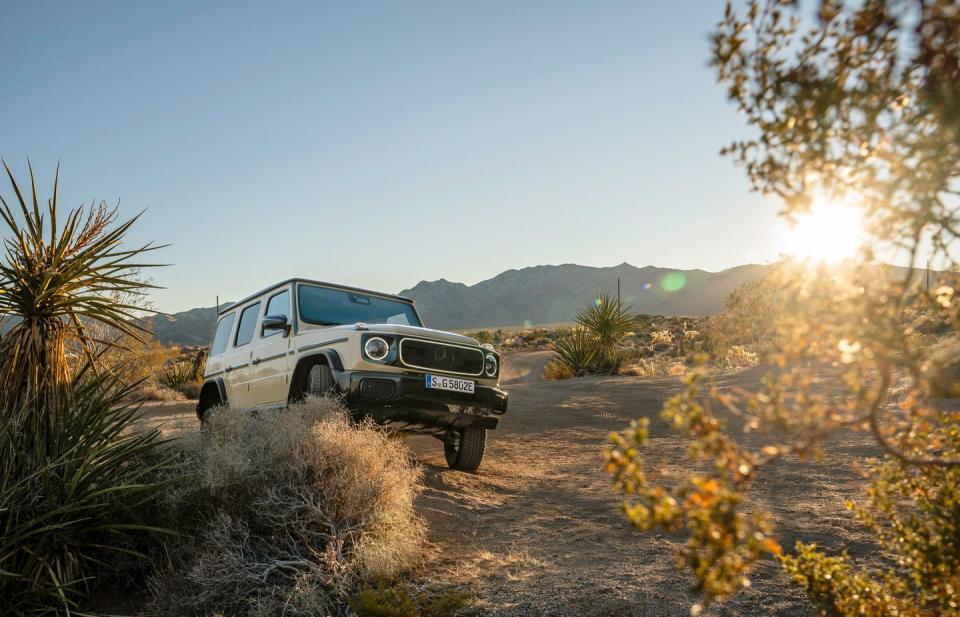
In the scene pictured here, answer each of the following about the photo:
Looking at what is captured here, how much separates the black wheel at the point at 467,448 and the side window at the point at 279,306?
2.31 meters

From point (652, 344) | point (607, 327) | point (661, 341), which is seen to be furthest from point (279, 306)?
point (661, 341)

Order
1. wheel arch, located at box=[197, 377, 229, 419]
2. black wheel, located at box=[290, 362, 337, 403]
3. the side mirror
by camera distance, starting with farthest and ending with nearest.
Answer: wheel arch, located at box=[197, 377, 229, 419], the side mirror, black wheel, located at box=[290, 362, 337, 403]

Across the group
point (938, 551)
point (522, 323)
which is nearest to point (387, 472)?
point (938, 551)

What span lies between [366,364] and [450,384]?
0.88m

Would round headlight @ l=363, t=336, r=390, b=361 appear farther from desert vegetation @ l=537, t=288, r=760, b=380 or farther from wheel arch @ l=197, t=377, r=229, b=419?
desert vegetation @ l=537, t=288, r=760, b=380

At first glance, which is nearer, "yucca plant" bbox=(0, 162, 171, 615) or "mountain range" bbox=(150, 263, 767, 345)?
"yucca plant" bbox=(0, 162, 171, 615)

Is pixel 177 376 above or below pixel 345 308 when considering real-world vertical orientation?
below

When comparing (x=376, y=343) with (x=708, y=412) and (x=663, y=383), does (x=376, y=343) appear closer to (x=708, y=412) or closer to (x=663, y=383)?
(x=708, y=412)

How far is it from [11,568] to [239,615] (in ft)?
4.90

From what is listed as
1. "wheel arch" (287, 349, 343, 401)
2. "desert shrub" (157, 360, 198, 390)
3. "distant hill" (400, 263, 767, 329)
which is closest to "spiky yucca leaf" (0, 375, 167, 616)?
"wheel arch" (287, 349, 343, 401)

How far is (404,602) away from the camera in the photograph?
360cm

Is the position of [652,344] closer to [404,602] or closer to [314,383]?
[314,383]

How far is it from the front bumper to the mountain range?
120633 millimetres

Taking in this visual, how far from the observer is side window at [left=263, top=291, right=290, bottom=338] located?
291 inches
